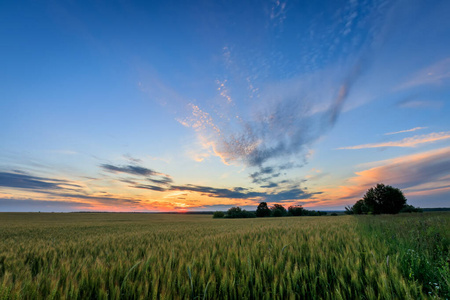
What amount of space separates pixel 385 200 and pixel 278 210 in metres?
41.7

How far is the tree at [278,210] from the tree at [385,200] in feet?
124

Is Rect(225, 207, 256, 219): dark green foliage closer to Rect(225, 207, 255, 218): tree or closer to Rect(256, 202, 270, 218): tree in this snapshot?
Rect(225, 207, 255, 218): tree

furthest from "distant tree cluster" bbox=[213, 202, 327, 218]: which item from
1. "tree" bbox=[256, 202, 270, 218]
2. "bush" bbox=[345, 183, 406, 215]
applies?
"bush" bbox=[345, 183, 406, 215]

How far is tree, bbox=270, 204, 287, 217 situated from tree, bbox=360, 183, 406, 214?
1490 inches

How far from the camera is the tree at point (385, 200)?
40594 millimetres

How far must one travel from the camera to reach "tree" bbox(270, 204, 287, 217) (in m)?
77.7

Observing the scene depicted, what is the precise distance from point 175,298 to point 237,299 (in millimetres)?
750

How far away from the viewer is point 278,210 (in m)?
78.9

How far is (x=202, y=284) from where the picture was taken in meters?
2.32

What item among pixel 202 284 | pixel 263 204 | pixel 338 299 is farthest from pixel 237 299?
pixel 263 204

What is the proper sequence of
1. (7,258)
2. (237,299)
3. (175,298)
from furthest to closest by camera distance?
(7,258), (237,299), (175,298)

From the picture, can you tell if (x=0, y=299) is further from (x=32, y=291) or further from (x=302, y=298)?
(x=302, y=298)

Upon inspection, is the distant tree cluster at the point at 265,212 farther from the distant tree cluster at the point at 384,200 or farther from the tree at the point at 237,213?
the distant tree cluster at the point at 384,200

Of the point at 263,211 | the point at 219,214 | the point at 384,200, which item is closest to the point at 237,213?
the point at 219,214
